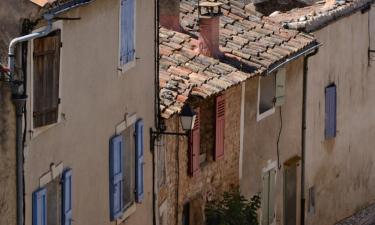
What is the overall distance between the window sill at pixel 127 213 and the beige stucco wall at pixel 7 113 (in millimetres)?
4598

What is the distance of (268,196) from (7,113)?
13147 mm

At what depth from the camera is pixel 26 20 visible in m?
16.2

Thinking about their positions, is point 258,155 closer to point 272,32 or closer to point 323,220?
point 272,32

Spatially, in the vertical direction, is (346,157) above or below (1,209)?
below

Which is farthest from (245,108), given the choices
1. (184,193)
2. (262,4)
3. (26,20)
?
(26,20)

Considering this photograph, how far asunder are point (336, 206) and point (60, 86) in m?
16.3

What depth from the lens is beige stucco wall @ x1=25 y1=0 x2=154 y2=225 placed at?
17.5 metres

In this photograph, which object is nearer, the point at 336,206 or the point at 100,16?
the point at 100,16

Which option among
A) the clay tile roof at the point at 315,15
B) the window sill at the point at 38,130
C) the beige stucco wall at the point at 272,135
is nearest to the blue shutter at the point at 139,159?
the window sill at the point at 38,130

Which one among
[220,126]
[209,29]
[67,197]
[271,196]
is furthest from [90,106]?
[271,196]

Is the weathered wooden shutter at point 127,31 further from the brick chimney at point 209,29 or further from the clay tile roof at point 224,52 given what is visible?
the brick chimney at point 209,29

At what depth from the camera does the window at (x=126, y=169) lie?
20.2m

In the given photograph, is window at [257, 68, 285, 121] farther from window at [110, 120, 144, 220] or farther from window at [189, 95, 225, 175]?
window at [110, 120, 144, 220]

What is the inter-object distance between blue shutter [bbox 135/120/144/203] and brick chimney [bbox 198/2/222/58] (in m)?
4.46
